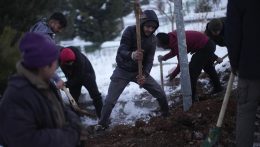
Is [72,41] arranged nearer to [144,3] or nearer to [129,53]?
[144,3]

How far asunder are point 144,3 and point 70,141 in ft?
92.6

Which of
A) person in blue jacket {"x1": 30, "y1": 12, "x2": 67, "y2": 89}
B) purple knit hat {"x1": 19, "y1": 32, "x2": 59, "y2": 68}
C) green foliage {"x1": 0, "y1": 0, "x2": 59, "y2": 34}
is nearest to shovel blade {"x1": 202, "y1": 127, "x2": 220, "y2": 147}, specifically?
purple knit hat {"x1": 19, "y1": 32, "x2": 59, "y2": 68}

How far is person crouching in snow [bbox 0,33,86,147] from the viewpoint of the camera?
225 cm

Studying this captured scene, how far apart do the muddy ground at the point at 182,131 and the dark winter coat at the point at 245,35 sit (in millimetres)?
968

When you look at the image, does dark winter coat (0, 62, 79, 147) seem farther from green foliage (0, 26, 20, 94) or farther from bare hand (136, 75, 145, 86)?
green foliage (0, 26, 20, 94)

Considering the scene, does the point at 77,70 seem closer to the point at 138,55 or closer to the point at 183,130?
the point at 138,55

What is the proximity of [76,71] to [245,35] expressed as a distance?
2.98 m

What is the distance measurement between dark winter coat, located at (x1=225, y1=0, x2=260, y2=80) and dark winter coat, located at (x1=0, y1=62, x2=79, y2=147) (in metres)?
1.70

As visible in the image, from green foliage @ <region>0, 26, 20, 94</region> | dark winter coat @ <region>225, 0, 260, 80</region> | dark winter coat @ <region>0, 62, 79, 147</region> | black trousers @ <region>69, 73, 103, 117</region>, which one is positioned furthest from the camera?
green foliage @ <region>0, 26, 20, 94</region>

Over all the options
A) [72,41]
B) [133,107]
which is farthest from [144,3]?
[133,107]

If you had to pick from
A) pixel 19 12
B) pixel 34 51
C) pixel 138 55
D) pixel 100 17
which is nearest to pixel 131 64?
pixel 138 55

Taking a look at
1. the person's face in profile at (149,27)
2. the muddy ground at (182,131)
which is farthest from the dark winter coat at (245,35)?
the person's face in profile at (149,27)

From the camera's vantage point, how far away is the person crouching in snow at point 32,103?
7.38ft

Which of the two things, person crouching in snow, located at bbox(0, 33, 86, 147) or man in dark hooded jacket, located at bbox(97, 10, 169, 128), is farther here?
man in dark hooded jacket, located at bbox(97, 10, 169, 128)
